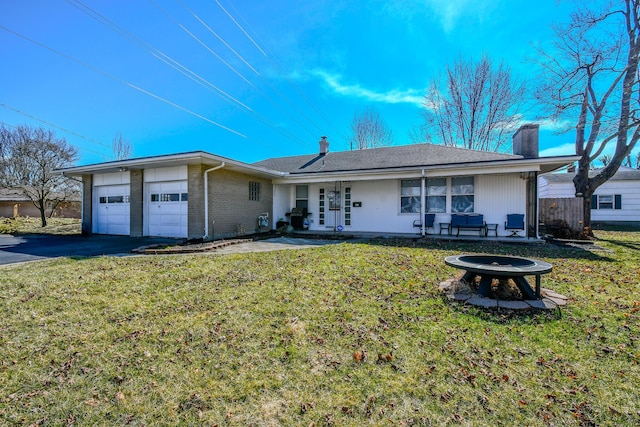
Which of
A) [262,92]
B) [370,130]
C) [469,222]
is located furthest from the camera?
[370,130]

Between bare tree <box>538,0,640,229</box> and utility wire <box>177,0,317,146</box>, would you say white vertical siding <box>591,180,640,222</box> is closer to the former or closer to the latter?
bare tree <box>538,0,640,229</box>

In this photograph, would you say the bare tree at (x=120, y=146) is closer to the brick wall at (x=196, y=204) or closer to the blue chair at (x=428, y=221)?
the brick wall at (x=196, y=204)

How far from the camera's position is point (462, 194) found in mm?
11688

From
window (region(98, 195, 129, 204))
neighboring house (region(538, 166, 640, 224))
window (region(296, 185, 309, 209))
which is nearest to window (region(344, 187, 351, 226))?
window (region(296, 185, 309, 209))

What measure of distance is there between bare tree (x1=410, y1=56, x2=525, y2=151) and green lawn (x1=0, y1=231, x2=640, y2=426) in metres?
20.0

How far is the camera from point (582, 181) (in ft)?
44.1

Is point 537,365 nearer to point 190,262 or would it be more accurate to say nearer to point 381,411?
point 381,411

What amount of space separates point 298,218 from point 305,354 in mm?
11439

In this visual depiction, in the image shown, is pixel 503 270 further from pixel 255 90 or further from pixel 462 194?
pixel 255 90

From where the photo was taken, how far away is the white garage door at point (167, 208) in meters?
11.1

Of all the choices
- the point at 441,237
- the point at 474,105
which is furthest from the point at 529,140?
the point at 474,105

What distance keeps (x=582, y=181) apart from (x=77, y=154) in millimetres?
31244

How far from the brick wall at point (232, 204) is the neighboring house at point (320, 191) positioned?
4cm

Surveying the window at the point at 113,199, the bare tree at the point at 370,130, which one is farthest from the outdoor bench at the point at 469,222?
the bare tree at the point at 370,130
